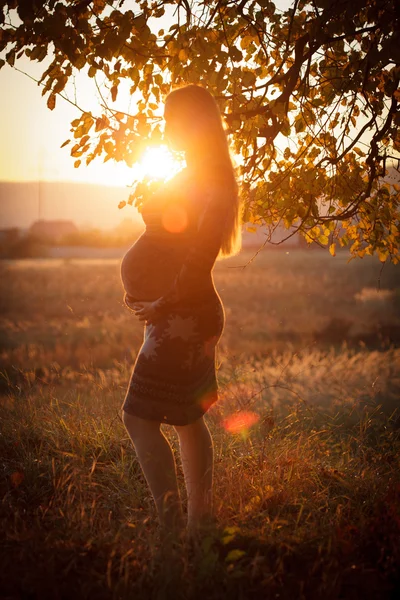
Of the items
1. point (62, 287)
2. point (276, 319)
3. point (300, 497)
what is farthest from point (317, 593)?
point (62, 287)

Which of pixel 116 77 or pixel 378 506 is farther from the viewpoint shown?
pixel 116 77

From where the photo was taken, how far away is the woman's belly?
3020 mm

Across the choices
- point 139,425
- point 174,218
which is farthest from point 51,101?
point 139,425

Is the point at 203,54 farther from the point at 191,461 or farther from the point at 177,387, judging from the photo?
the point at 191,461

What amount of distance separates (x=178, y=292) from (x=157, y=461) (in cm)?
88

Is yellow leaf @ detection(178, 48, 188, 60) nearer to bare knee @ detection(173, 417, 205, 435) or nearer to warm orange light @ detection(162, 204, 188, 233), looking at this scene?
warm orange light @ detection(162, 204, 188, 233)

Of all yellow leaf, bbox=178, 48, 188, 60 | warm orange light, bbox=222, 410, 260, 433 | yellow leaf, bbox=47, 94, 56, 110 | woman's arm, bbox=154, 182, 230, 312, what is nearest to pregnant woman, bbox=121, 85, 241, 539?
woman's arm, bbox=154, 182, 230, 312

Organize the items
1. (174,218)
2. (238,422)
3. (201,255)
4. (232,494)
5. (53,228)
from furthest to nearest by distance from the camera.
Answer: (53,228) < (238,422) < (232,494) < (174,218) < (201,255)

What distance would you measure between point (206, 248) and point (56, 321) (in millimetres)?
13641

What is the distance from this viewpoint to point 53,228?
57.0 meters

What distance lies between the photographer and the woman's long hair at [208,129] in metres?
3.04

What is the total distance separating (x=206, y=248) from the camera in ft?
9.50

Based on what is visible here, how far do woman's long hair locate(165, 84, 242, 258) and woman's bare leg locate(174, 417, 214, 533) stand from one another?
124 centimetres

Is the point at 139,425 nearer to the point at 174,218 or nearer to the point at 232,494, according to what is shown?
the point at 174,218
